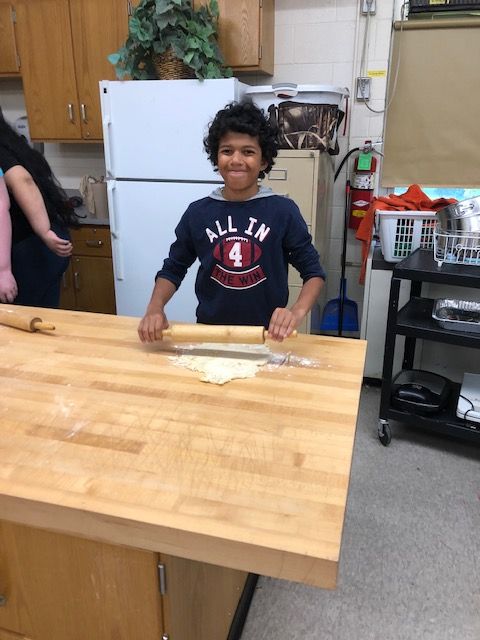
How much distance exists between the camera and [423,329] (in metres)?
2.03

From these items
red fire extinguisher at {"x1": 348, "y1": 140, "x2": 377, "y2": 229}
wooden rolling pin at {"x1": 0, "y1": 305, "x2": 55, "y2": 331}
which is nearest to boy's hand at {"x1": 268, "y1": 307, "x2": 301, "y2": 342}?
wooden rolling pin at {"x1": 0, "y1": 305, "x2": 55, "y2": 331}

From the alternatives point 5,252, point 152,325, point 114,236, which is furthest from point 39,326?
point 114,236

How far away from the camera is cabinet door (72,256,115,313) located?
10.8 feet

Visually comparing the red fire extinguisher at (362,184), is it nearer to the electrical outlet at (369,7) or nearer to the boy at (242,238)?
the electrical outlet at (369,7)

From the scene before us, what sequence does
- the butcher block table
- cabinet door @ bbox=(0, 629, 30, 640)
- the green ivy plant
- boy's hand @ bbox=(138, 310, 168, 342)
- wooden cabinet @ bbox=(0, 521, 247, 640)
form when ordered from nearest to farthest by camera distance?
the butcher block table
wooden cabinet @ bbox=(0, 521, 247, 640)
cabinet door @ bbox=(0, 629, 30, 640)
boy's hand @ bbox=(138, 310, 168, 342)
the green ivy plant

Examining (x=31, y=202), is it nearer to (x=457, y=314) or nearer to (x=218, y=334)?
(x=218, y=334)

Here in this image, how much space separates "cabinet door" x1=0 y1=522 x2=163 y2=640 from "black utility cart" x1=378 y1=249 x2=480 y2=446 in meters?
1.54

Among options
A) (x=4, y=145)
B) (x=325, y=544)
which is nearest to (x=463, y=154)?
(x=4, y=145)

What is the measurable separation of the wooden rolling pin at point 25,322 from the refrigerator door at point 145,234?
1.57 metres

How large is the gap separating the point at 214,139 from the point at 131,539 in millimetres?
1134

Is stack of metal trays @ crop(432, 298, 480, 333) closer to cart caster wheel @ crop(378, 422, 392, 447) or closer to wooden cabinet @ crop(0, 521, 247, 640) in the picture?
cart caster wheel @ crop(378, 422, 392, 447)

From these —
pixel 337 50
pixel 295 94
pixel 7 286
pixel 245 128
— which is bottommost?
pixel 7 286

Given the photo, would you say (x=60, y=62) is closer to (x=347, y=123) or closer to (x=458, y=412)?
(x=347, y=123)

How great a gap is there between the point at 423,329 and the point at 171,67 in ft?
5.99
